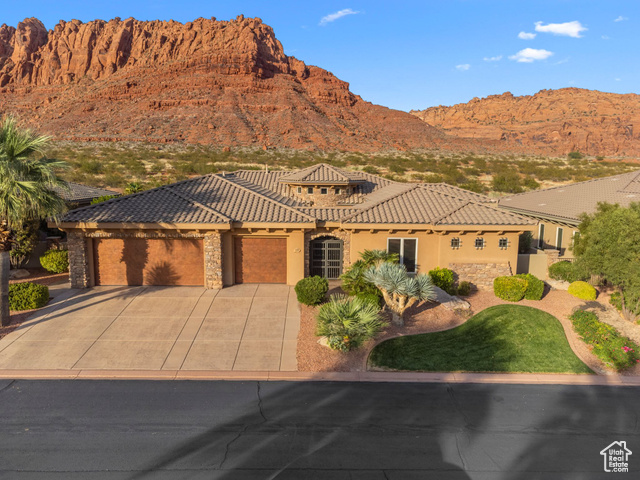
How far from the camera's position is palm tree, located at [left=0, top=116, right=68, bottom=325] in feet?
39.8

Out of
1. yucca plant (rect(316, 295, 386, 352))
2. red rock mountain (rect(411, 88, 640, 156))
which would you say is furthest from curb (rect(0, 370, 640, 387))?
red rock mountain (rect(411, 88, 640, 156))

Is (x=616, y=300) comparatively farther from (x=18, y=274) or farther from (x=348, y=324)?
(x=18, y=274)

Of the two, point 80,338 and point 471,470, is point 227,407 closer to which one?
point 471,470

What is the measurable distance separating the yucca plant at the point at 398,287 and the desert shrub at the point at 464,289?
3412mm

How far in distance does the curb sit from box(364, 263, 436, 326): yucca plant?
3.00 metres

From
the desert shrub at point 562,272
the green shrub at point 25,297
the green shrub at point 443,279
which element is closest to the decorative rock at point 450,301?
the green shrub at point 443,279

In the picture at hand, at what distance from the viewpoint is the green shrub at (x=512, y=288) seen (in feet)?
53.1

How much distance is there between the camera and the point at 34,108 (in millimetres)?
106562

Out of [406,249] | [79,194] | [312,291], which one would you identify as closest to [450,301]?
[406,249]

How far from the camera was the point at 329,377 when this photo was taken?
10.9 m

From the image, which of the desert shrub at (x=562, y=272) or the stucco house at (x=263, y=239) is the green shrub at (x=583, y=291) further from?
the stucco house at (x=263, y=239)

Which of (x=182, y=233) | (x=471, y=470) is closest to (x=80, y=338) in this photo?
(x=182, y=233)

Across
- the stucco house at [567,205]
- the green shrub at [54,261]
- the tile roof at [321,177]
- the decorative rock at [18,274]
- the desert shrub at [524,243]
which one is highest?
the tile roof at [321,177]

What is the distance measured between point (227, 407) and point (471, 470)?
5182 mm
